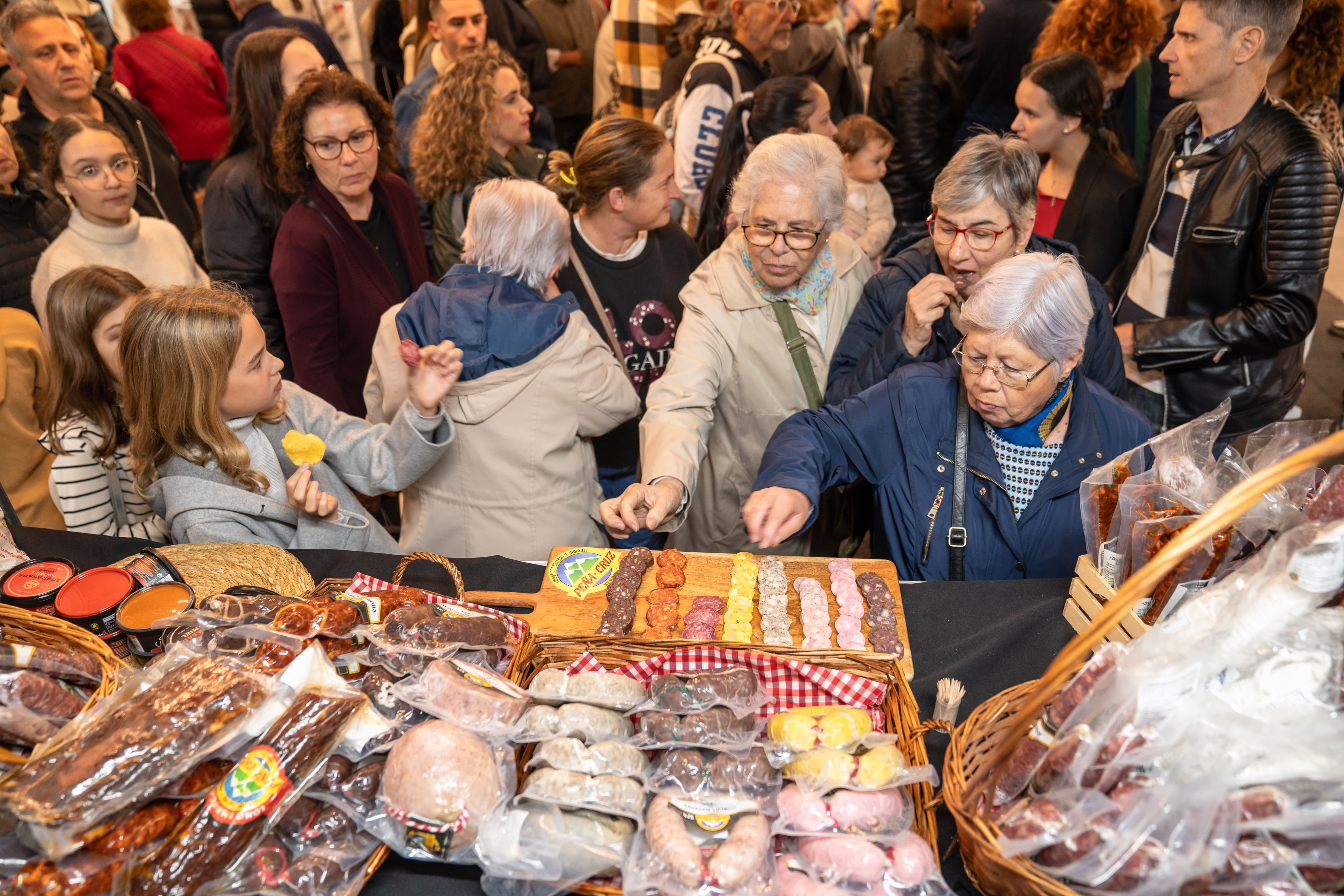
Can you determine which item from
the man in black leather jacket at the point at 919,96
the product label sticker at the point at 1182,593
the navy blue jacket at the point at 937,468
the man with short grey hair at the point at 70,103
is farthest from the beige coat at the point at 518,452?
the man in black leather jacket at the point at 919,96

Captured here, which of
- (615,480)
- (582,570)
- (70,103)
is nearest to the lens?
(582,570)

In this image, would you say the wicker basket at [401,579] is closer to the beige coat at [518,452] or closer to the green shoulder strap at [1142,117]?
the beige coat at [518,452]

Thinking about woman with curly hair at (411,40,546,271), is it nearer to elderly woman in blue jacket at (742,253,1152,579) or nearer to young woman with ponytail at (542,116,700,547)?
young woman with ponytail at (542,116,700,547)

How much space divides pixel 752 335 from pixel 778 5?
262cm

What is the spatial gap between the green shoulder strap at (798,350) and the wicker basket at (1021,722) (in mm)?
1486

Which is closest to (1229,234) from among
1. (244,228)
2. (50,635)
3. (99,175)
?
(50,635)

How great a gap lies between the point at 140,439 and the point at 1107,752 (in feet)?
7.69

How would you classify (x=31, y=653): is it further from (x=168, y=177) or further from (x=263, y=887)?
(x=168, y=177)

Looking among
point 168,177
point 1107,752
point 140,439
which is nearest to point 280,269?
point 140,439

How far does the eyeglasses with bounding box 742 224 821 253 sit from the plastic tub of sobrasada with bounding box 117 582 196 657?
186 cm

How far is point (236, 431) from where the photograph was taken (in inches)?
95.3

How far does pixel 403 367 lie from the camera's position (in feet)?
9.69

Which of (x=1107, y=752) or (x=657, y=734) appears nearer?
(x=1107, y=752)

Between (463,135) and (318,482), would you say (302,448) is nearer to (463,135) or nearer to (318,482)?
(318,482)
